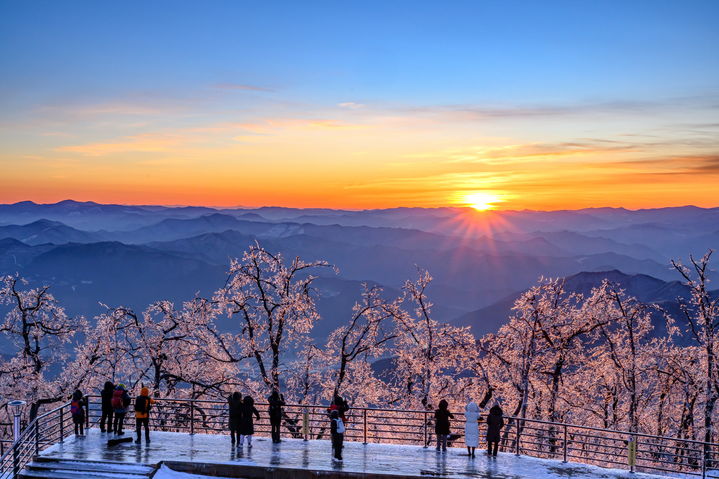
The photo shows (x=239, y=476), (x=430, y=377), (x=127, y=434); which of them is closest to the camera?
(x=239, y=476)

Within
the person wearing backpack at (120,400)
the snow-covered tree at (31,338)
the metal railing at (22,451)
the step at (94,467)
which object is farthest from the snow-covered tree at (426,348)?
the snow-covered tree at (31,338)

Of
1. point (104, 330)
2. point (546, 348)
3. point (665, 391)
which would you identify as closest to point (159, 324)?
point (104, 330)

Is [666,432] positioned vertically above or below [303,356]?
below

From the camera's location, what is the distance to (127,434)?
68.4 ft

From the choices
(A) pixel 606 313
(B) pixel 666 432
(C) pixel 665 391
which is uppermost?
(A) pixel 606 313

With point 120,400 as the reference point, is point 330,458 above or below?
below

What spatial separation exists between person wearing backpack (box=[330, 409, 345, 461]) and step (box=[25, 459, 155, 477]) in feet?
17.8

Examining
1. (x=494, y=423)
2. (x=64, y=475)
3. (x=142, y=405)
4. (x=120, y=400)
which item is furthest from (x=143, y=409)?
(x=494, y=423)

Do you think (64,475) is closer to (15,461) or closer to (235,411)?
(15,461)

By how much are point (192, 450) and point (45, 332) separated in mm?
23433

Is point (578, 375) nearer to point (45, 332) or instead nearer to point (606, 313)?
point (606, 313)

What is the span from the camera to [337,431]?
18141mm

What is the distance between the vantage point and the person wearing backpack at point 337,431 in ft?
59.5

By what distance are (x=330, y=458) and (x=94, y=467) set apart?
708 centimetres
